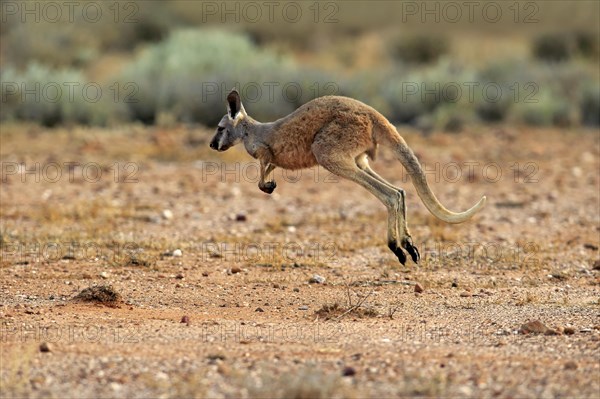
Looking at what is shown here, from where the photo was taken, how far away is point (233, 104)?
972cm

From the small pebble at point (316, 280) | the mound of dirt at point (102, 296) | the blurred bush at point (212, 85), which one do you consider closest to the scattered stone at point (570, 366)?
the small pebble at point (316, 280)

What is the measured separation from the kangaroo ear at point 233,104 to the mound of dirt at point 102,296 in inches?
81.6

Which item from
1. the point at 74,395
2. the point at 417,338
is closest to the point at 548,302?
the point at 417,338

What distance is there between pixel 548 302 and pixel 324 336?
8.06ft

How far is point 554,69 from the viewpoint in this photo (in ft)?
80.4

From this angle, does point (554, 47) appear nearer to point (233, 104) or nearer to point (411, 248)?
point (233, 104)

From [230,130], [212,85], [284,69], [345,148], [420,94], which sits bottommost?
[345,148]

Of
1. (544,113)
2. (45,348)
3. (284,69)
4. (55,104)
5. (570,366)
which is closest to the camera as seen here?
→ (570,366)

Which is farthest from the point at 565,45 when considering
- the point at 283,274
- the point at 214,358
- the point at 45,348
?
the point at 45,348

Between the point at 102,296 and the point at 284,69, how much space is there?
1360 centimetres

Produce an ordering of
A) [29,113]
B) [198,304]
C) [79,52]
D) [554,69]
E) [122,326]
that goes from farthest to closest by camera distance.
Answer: [79,52] < [554,69] < [29,113] < [198,304] < [122,326]

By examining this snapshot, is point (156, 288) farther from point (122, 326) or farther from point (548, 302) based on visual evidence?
point (548, 302)

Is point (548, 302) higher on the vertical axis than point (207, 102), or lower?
lower

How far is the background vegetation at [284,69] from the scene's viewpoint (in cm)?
2008
